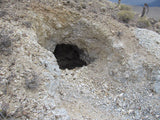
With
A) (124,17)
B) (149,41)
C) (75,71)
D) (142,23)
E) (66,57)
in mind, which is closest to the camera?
(75,71)

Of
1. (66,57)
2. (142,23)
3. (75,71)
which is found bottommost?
(66,57)

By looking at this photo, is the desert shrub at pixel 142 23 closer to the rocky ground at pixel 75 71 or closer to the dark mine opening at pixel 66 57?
the rocky ground at pixel 75 71

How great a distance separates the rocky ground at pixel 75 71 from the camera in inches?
139

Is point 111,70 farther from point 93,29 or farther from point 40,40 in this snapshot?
point 40,40

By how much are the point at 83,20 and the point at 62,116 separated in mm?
4715

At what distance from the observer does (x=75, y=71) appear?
21.0 ft

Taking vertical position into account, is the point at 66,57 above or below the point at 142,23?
below

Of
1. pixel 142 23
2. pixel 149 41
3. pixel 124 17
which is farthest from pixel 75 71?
pixel 142 23

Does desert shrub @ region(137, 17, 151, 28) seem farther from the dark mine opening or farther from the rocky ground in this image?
the dark mine opening

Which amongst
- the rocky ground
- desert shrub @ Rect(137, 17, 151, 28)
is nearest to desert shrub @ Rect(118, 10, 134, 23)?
the rocky ground

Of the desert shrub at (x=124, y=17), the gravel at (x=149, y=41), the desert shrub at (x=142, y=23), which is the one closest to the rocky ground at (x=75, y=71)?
the gravel at (x=149, y=41)

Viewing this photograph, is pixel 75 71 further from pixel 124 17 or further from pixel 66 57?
pixel 124 17

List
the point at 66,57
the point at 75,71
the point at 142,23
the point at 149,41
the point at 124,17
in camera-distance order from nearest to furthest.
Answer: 1. the point at 75,71
2. the point at 149,41
3. the point at 124,17
4. the point at 142,23
5. the point at 66,57

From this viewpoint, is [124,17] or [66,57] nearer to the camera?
[124,17]
